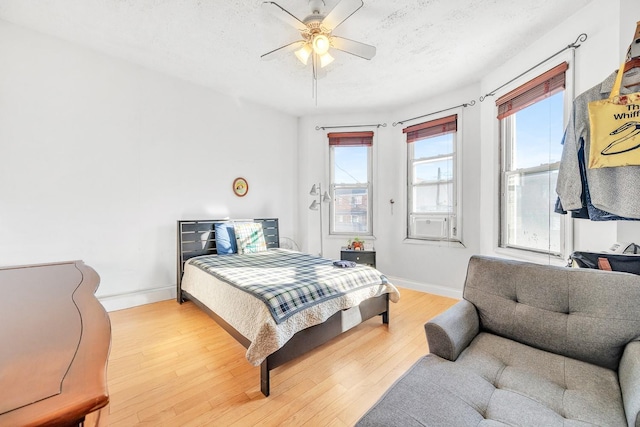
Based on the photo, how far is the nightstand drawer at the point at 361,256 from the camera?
3.79 m

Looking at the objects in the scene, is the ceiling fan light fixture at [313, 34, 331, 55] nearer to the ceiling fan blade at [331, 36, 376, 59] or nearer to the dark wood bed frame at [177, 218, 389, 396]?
the ceiling fan blade at [331, 36, 376, 59]

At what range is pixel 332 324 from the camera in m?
2.11

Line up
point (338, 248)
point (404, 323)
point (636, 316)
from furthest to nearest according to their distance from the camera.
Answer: point (338, 248), point (404, 323), point (636, 316)

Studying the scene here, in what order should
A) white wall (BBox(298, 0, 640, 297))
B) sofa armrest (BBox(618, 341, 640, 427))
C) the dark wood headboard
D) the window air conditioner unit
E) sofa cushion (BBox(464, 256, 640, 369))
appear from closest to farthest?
sofa armrest (BBox(618, 341, 640, 427)) < sofa cushion (BBox(464, 256, 640, 369)) < white wall (BBox(298, 0, 640, 297)) < the dark wood headboard < the window air conditioner unit

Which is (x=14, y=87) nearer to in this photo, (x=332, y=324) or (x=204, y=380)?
(x=204, y=380)

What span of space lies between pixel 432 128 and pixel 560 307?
292 cm

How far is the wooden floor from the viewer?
1490 millimetres

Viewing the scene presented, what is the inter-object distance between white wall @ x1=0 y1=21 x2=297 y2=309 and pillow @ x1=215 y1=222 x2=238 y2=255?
367 mm

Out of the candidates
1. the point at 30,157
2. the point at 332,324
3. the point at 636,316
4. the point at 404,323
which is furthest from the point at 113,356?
the point at 636,316

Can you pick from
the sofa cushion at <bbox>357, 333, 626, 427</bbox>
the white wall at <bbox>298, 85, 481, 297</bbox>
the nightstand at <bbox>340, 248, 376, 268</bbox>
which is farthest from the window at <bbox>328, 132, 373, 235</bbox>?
the sofa cushion at <bbox>357, 333, 626, 427</bbox>

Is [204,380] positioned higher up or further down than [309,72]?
further down

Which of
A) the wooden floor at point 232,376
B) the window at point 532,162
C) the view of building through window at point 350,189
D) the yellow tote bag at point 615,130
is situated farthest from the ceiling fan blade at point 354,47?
the wooden floor at point 232,376

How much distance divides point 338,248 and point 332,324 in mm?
2289

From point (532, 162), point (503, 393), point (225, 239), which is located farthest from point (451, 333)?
point (225, 239)
